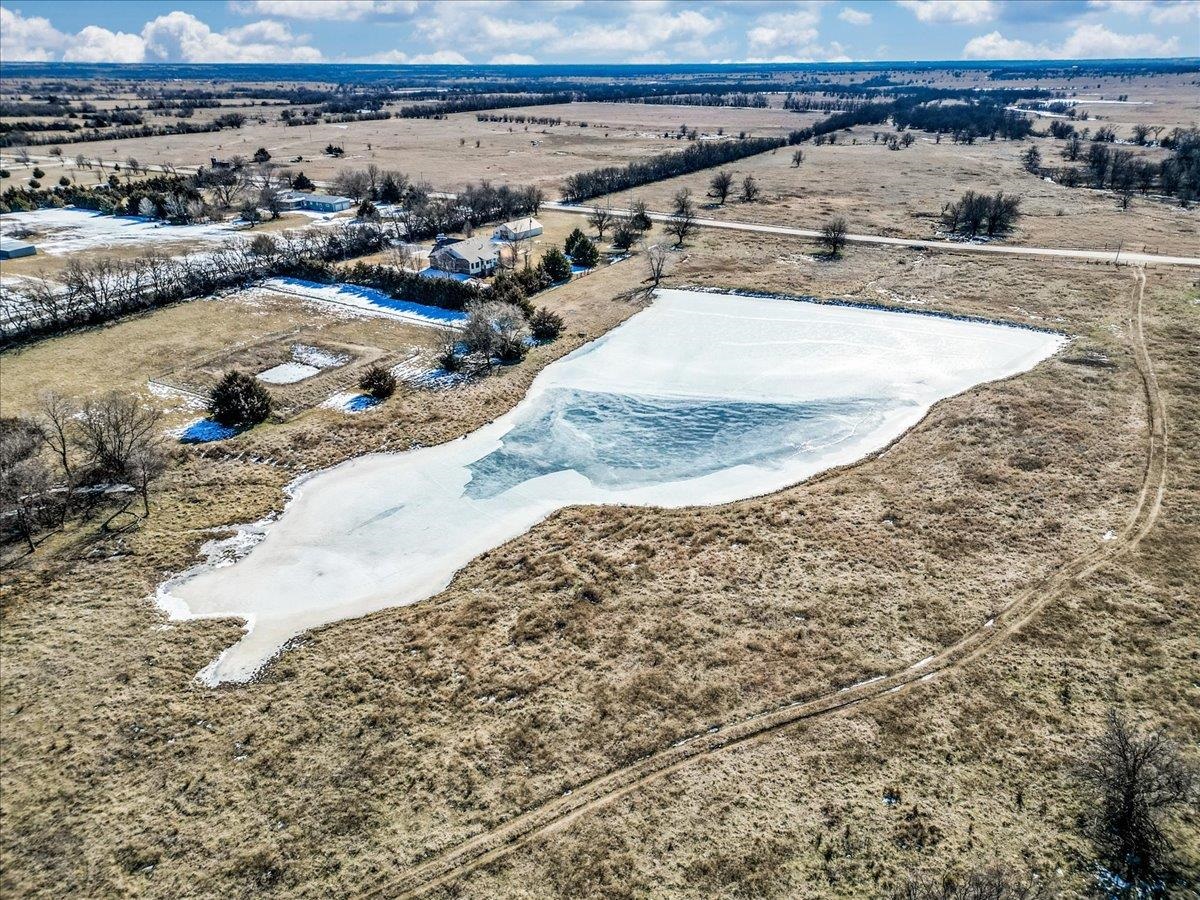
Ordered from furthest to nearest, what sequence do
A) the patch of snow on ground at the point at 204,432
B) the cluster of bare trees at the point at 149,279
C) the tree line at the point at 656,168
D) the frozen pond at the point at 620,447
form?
the tree line at the point at 656,168 → the cluster of bare trees at the point at 149,279 → the patch of snow on ground at the point at 204,432 → the frozen pond at the point at 620,447

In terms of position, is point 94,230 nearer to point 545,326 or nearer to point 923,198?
point 545,326

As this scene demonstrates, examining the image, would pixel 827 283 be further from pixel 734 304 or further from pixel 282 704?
pixel 282 704

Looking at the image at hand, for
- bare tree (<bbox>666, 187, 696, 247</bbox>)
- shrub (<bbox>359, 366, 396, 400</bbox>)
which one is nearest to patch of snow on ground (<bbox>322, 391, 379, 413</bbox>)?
shrub (<bbox>359, 366, 396, 400</bbox>)

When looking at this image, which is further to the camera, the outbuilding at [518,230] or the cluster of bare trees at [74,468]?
the outbuilding at [518,230]

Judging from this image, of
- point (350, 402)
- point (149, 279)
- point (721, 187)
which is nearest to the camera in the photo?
point (350, 402)

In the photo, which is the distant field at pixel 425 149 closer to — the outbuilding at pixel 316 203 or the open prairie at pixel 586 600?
the outbuilding at pixel 316 203

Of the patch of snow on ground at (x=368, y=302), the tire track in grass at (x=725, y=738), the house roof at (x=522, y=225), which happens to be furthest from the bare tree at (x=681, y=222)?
the tire track in grass at (x=725, y=738)

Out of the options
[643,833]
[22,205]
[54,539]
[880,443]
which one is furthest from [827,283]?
[22,205]

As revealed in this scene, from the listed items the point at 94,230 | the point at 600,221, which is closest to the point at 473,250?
the point at 600,221
